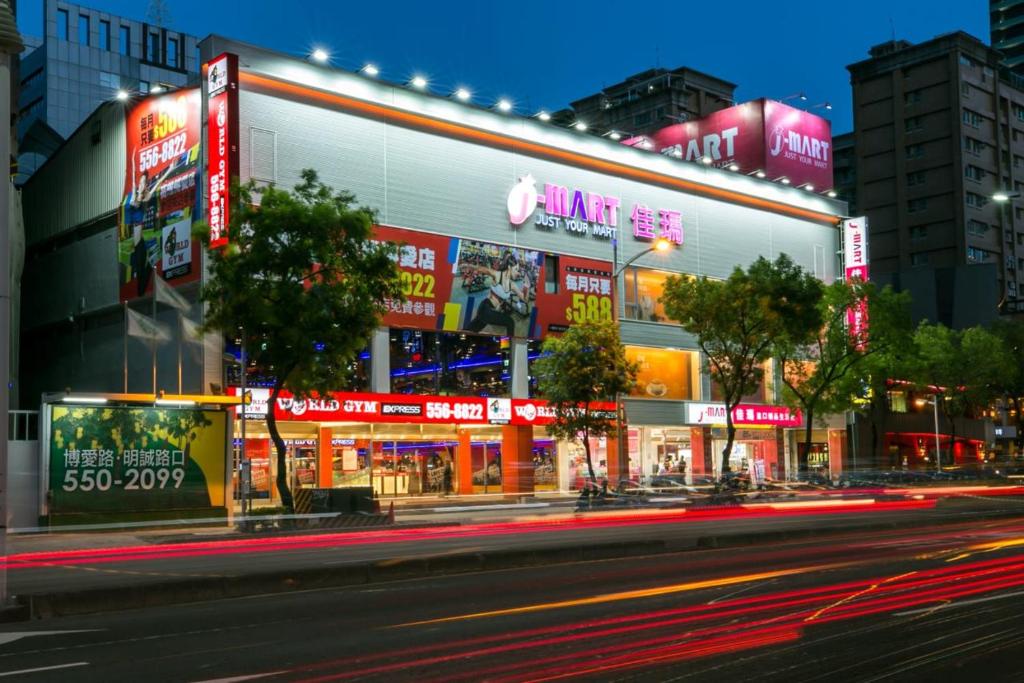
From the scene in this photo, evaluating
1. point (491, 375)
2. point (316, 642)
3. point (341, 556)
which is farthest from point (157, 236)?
point (316, 642)

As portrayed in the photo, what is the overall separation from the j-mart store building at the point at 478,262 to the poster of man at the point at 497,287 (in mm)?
87

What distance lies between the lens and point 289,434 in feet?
137

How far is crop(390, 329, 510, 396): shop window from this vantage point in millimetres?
44688

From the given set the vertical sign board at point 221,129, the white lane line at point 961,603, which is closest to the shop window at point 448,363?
the vertical sign board at point 221,129

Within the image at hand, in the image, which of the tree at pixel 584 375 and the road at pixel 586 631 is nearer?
the road at pixel 586 631

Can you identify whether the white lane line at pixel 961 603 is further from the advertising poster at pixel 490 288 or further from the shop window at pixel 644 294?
the shop window at pixel 644 294

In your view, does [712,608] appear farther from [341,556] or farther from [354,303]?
[354,303]

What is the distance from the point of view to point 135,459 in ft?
107

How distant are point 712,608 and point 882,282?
3641 inches

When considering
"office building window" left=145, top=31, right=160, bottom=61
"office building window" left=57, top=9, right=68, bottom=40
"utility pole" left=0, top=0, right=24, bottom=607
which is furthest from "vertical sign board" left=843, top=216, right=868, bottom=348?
"office building window" left=57, top=9, right=68, bottom=40

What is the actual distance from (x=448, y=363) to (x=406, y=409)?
137 inches

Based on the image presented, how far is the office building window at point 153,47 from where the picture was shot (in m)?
110

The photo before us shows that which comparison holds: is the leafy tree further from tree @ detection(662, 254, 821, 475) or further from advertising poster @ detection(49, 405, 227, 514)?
advertising poster @ detection(49, 405, 227, 514)

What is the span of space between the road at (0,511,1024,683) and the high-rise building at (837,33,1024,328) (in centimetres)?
9732
